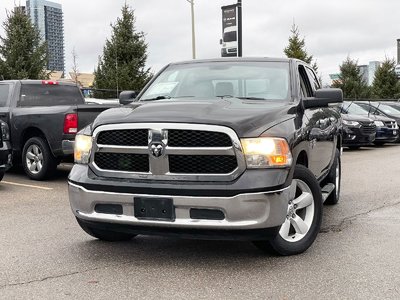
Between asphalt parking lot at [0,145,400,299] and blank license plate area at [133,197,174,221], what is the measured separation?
0.47m

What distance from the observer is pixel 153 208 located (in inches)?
164

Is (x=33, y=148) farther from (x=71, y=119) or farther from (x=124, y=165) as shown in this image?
(x=124, y=165)

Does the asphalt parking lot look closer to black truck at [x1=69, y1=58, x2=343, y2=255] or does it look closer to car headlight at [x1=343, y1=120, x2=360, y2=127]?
black truck at [x1=69, y1=58, x2=343, y2=255]

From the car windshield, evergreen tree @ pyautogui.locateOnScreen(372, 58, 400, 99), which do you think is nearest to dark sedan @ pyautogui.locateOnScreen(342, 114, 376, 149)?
the car windshield

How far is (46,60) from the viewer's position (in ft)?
76.9

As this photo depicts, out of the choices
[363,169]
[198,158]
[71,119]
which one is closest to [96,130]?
[198,158]

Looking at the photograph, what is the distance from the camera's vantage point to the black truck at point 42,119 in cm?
883

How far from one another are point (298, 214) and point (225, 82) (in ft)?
5.15

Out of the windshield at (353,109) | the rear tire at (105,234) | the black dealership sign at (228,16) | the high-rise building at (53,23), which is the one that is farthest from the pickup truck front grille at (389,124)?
the high-rise building at (53,23)

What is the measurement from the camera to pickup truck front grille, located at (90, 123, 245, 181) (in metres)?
4.14

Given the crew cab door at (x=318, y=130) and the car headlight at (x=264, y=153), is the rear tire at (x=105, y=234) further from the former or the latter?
the crew cab door at (x=318, y=130)

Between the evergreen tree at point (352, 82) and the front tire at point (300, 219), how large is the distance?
33.4 m

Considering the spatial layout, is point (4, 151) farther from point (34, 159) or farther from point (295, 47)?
point (295, 47)

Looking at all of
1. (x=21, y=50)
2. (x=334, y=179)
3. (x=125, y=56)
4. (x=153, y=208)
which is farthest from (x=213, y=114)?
(x=125, y=56)
